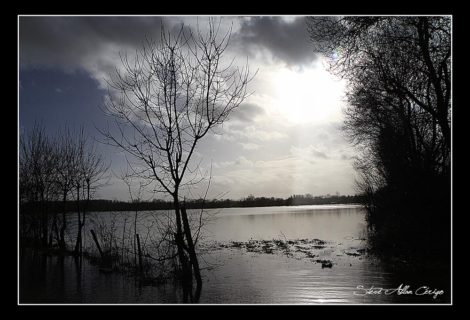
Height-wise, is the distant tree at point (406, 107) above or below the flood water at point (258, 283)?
above

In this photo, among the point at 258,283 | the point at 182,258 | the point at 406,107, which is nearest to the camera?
the point at 182,258

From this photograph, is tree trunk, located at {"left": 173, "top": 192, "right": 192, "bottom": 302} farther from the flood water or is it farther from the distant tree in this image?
the distant tree

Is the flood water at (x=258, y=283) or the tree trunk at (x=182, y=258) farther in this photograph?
the tree trunk at (x=182, y=258)

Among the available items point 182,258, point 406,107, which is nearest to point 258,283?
point 182,258

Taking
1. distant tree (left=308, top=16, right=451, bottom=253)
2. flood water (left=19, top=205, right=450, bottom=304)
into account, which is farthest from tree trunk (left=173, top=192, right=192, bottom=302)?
distant tree (left=308, top=16, right=451, bottom=253)

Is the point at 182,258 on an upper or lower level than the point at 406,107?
lower

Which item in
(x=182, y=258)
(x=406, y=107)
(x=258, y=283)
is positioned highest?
(x=406, y=107)

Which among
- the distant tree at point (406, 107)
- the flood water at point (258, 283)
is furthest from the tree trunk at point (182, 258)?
the distant tree at point (406, 107)

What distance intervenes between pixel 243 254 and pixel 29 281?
13.3m

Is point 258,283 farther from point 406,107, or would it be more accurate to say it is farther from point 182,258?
point 406,107

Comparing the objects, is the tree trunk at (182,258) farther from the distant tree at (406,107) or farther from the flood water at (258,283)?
the distant tree at (406,107)
